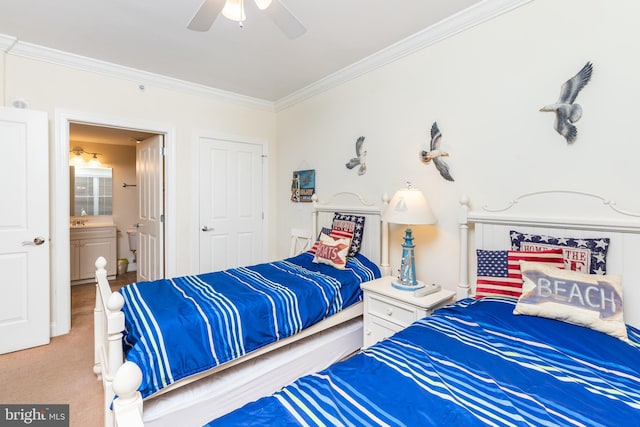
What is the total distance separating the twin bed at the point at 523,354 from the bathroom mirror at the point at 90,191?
5401mm

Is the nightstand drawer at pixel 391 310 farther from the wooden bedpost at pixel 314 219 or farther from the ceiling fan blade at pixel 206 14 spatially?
the ceiling fan blade at pixel 206 14

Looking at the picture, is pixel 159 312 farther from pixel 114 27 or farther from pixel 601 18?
pixel 601 18

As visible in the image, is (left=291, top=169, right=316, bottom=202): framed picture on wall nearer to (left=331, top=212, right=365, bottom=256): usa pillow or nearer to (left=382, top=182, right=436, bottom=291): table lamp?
(left=331, top=212, right=365, bottom=256): usa pillow

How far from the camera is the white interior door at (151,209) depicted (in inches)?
135

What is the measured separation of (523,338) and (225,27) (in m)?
2.73

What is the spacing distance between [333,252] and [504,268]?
1.31m

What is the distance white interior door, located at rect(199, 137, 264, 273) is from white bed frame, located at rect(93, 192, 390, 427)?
124 cm

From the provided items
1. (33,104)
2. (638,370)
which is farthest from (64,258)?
(638,370)

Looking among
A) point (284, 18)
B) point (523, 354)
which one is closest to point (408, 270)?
point (523, 354)

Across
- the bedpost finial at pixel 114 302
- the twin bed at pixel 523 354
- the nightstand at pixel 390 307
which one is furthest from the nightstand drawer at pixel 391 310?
the bedpost finial at pixel 114 302

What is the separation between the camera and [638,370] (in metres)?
1.06

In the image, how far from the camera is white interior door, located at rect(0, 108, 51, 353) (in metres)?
2.48

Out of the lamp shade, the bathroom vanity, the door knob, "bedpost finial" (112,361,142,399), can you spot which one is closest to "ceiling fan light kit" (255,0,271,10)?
the lamp shade

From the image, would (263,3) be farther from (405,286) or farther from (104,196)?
(104,196)
